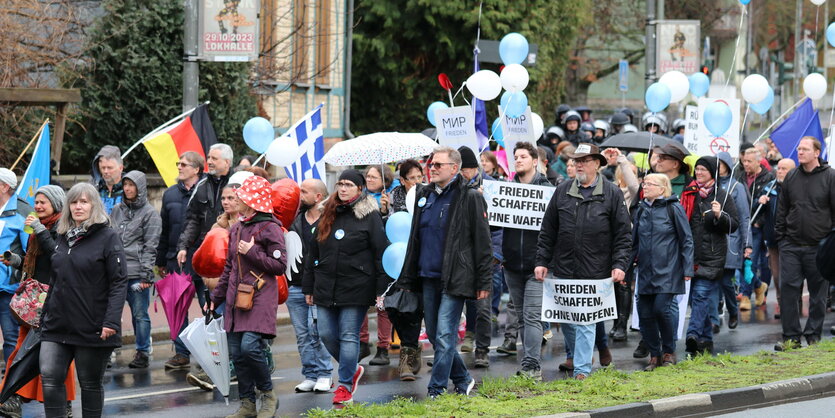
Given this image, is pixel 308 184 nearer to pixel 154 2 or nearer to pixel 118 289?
pixel 118 289

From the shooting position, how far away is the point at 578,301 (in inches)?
395

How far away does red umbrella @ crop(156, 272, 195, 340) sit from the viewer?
35.7 feet

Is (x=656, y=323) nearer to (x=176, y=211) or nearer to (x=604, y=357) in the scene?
(x=604, y=357)

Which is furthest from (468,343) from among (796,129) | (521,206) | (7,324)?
(796,129)

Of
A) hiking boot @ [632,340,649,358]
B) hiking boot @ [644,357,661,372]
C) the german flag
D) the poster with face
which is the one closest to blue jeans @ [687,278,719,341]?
hiking boot @ [632,340,649,358]

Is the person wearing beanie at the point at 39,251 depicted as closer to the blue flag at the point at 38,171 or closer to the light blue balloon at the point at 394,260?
the blue flag at the point at 38,171

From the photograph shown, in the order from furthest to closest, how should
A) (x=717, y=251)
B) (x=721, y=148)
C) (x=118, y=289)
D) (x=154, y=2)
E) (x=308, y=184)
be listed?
1. (x=154, y=2)
2. (x=721, y=148)
3. (x=717, y=251)
4. (x=308, y=184)
5. (x=118, y=289)

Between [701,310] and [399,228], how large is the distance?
3.39 m

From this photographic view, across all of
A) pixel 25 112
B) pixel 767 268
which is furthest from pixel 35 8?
pixel 767 268

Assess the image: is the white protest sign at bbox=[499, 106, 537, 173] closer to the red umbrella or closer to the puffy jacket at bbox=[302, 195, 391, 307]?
the puffy jacket at bbox=[302, 195, 391, 307]

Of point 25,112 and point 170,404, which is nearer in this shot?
point 170,404

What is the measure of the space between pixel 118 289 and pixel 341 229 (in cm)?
199

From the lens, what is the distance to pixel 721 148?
1496 centimetres

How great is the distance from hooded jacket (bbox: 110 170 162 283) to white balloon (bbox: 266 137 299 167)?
1.34 meters
